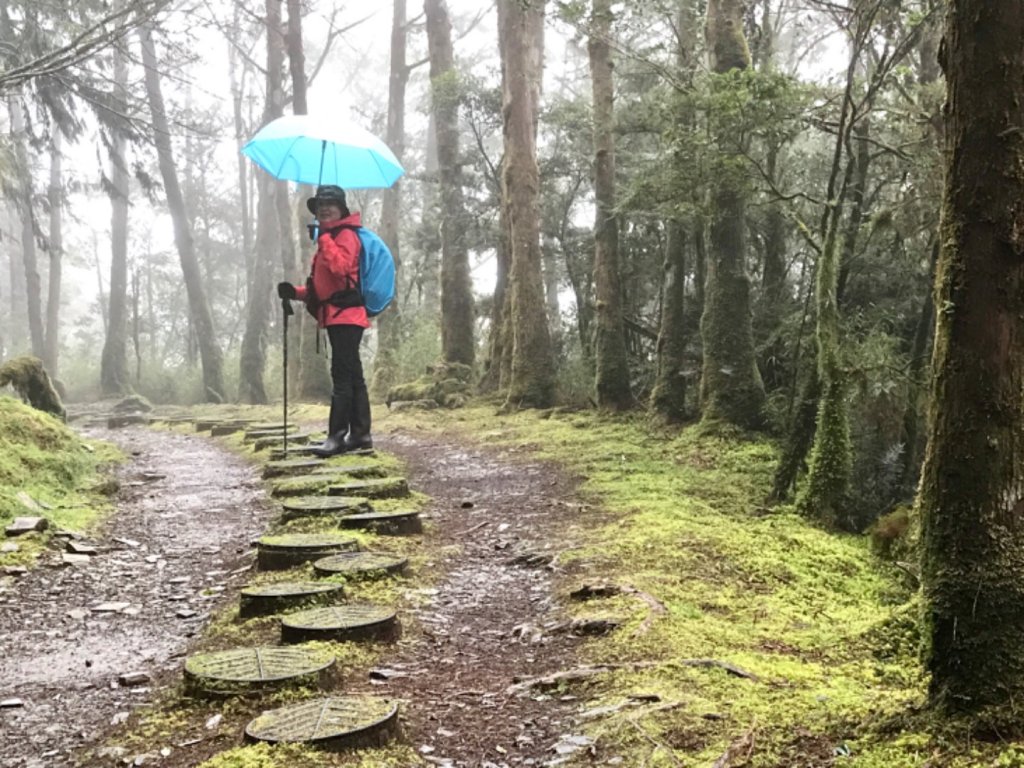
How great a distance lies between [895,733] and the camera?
7.06 ft

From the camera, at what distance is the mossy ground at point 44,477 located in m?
5.49

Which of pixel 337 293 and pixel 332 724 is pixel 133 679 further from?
pixel 337 293

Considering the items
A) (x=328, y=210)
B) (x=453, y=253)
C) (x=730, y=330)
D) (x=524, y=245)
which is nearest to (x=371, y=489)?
(x=328, y=210)

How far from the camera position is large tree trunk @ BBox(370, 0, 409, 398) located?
53.6 feet

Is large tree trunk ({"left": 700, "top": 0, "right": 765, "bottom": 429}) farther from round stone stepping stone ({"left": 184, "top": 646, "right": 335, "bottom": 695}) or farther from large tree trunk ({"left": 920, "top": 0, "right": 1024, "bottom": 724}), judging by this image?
large tree trunk ({"left": 920, "top": 0, "right": 1024, "bottom": 724})

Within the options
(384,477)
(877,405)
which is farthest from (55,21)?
(877,405)

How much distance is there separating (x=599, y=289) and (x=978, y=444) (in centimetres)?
908

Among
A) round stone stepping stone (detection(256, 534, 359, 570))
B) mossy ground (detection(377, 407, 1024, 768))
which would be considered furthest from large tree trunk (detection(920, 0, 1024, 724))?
round stone stepping stone (detection(256, 534, 359, 570))

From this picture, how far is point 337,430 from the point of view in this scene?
7.73 meters

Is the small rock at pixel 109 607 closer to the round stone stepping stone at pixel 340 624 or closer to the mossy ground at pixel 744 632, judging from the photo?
the round stone stepping stone at pixel 340 624

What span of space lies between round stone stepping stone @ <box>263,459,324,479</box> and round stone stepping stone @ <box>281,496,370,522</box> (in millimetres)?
1457

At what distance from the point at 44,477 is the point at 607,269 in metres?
6.92

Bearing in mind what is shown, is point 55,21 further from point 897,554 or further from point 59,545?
point 897,554

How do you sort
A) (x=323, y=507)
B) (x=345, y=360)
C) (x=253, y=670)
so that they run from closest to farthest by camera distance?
(x=253, y=670), (x=323, y=507), (x=345, y=360)
